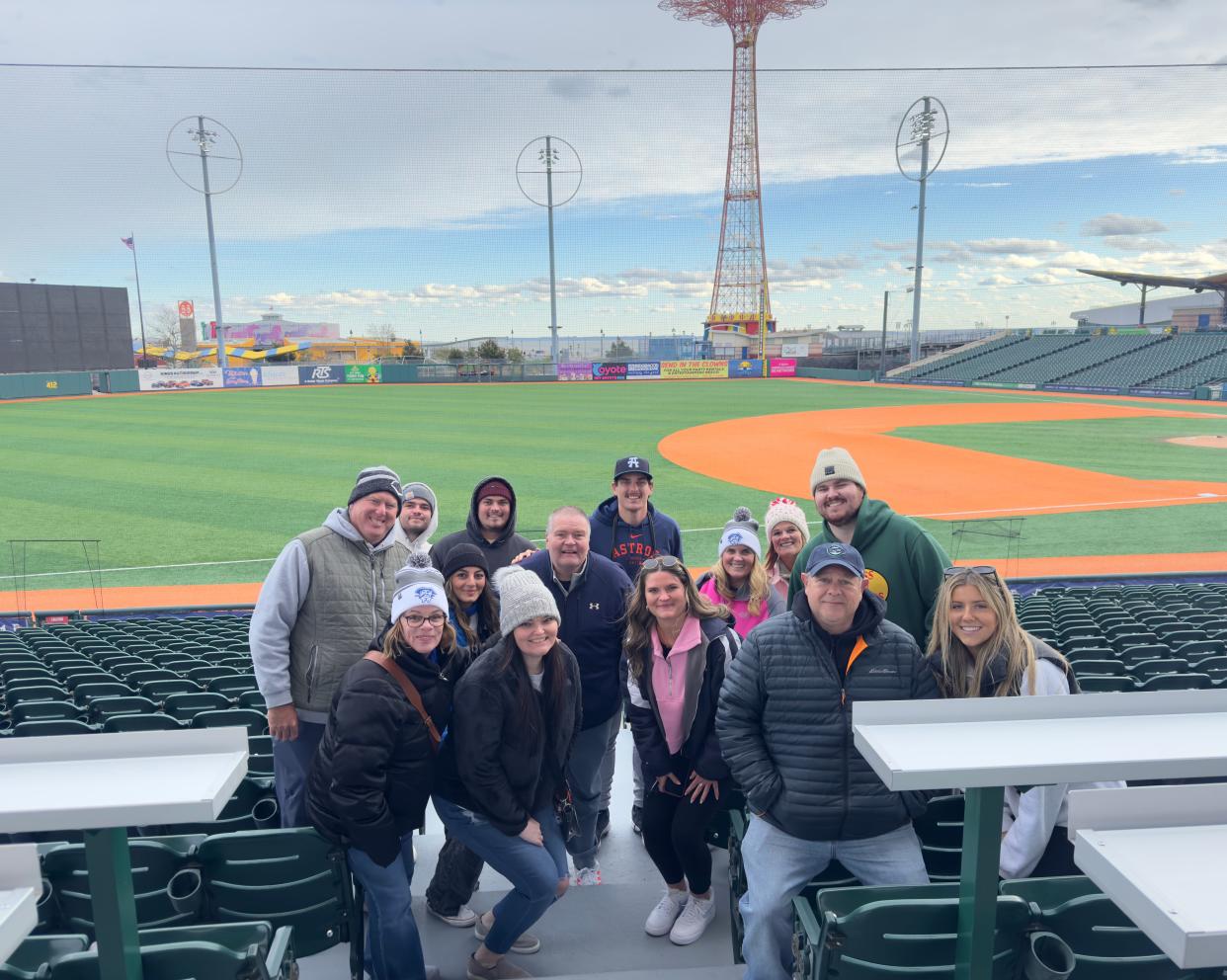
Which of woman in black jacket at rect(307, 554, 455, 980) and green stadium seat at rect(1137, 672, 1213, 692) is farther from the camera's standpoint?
green stadium seat at rect(1137, 672, 1213, 692)

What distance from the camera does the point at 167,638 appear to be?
8.62m

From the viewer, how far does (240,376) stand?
52156 mm

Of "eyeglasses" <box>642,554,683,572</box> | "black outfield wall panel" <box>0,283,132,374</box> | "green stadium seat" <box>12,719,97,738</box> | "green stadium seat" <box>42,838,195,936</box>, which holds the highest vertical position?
"black outfield wall panel" <box>0,283,132,374</box>

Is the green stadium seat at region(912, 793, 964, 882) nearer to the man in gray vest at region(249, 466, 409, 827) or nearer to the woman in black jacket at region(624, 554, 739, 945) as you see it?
the woman in black jacket at region(624, 554, 739, 945)

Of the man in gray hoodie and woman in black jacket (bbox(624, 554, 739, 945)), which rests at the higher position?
the man in gray hoodie

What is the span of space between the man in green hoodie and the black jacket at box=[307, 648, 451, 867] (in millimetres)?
2055

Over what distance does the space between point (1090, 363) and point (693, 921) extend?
5588 cm

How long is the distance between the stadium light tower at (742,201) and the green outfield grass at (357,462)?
3864 cm

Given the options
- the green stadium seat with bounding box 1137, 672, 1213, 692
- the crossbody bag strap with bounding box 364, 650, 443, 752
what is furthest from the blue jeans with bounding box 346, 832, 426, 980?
the green stadium seat with bounding box 1137, 672, 1213, 692

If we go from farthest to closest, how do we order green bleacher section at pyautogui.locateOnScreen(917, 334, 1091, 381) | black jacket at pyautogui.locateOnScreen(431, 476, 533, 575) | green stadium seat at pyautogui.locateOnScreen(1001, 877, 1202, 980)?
green bleacher section at pyautogui.locateOnScreen(917, 334, 1091, 381), black jacket at pyautogui.locateOnScreen(431, 476, 533, 575), green stadium seat at pyautogui.locateOnScreen(1001, 877, 1202, 980)

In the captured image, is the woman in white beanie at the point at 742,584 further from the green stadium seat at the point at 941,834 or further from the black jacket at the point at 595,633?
the green stadium seat at the point at 941,834

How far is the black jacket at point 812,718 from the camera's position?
300 centimetres

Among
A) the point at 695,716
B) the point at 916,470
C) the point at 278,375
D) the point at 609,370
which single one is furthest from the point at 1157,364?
the point at 695,716

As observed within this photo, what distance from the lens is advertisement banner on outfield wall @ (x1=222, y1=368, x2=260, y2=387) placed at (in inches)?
2034
